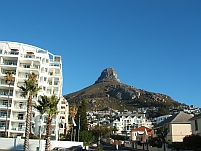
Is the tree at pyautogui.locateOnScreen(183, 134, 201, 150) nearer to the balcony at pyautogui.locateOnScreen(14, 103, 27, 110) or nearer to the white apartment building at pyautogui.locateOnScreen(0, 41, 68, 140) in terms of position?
the white apartment building at pyautogui.locateOnScreen(0, 41, 68, 140)

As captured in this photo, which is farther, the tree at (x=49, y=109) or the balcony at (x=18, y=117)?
the balcony at (x=18, y=117)

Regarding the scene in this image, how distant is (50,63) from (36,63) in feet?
25.2

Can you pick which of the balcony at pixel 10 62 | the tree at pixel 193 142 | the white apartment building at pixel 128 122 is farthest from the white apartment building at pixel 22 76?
the white apartment building at pixel 128 122

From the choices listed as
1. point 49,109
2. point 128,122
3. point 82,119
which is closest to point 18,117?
point 82,119

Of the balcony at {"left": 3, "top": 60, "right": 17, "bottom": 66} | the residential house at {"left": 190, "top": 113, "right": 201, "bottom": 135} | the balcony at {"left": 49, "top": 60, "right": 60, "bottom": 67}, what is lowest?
the residential house at {"left": 190, "top": 113, "right": 201, "bottom": 135}

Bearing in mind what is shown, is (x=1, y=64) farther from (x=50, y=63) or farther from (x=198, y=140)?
(x=198, y=140)

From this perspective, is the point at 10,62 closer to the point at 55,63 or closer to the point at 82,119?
the point at 55,63

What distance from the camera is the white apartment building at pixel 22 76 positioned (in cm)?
6512

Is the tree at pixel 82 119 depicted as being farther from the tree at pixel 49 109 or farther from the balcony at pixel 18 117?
the tree at pixel 49 109

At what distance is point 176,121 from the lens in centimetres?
6244

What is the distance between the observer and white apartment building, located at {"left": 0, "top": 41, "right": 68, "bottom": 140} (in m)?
65.1

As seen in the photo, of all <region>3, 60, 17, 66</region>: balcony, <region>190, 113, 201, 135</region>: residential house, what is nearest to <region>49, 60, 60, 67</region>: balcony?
<region>3, 60, 17, 66</region>: balcony

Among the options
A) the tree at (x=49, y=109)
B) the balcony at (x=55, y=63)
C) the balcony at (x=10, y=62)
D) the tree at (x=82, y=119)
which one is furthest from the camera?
the tree at (x=82, y=119)

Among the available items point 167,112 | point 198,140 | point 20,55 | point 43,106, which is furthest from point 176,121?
point 167,112
